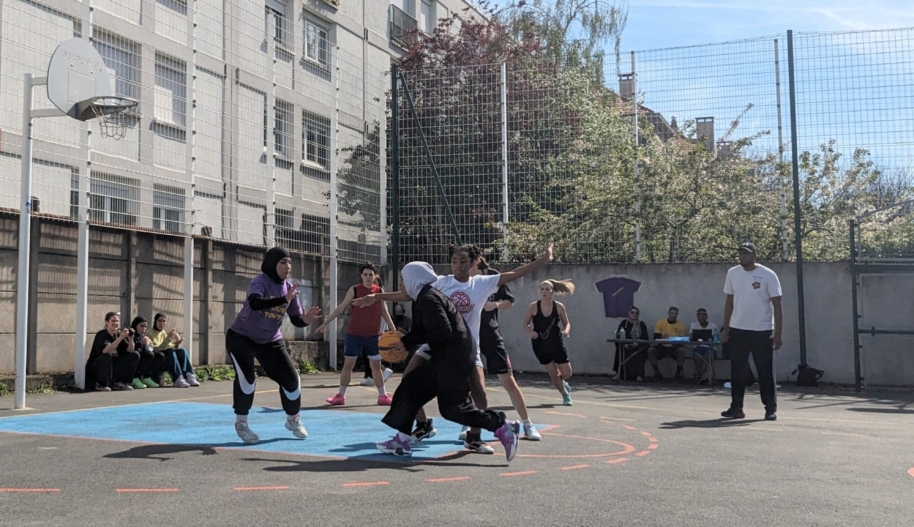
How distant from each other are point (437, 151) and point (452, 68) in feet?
5.65

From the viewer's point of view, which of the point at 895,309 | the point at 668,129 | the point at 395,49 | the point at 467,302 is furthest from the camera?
the point at 395,49

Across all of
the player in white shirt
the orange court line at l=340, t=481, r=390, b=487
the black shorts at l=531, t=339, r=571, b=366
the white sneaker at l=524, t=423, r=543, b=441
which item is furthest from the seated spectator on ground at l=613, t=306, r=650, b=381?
the orange court line at l=340, t=481, r=390, b=487

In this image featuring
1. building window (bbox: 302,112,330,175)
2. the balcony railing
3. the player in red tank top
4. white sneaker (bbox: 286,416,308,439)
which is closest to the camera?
white sneaker (bbox: 286,416,308,439)

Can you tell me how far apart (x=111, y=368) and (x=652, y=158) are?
34.2ft

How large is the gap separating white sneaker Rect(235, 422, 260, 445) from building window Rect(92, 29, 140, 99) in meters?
6.98

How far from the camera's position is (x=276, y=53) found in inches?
747

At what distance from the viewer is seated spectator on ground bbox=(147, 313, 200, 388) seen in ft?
47.9

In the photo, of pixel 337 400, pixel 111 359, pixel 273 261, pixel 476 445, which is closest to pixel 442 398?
pixel 476 445

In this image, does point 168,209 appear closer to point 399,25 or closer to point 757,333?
point 757,333

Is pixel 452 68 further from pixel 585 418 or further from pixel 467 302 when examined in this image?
pixel 467 302

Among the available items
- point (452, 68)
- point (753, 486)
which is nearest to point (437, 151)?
point (452, 68)

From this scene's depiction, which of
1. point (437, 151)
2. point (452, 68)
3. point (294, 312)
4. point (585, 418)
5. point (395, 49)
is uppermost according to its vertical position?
point (395, 49)

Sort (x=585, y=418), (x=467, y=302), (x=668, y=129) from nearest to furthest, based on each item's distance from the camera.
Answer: (x=467, y=302)
(x=585, y=418)
(x=668, y=129)

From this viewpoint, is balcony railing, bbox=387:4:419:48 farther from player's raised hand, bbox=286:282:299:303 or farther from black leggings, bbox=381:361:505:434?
black leggings, bbox=381:361:505:434
